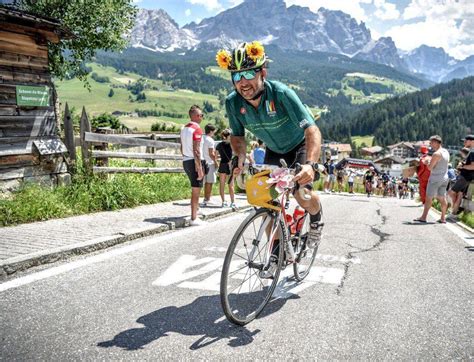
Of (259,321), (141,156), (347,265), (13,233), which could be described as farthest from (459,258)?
(141,156)

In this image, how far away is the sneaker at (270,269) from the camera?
363cm

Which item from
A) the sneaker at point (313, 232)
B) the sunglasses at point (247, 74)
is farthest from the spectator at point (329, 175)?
the sunglasses at point (247, 74)

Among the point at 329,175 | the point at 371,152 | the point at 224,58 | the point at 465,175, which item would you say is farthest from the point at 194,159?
the point at 371,152

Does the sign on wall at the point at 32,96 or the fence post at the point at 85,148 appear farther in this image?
the fence post at the point at 85,148

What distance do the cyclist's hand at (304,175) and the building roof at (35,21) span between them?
778 cm

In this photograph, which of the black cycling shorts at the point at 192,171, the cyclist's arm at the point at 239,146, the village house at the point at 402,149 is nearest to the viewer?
the cyclist's arm at the point at 239,146

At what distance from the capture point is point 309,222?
4.38 metres

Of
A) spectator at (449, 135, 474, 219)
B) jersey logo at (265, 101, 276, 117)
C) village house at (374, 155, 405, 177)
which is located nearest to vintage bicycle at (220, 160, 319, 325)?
jersey logo at (265, 101, 276, 117)

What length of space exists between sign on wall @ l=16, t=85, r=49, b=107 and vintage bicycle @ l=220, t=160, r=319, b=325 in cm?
710

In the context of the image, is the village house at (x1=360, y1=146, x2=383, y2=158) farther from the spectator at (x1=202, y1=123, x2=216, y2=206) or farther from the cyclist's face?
the cyclist's face

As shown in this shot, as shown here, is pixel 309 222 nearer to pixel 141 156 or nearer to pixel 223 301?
pixel 223 301

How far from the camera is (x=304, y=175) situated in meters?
3.28

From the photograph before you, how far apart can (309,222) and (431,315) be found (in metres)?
1.44

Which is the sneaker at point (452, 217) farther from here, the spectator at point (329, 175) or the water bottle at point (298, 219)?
the spectator at point (329, 175)
